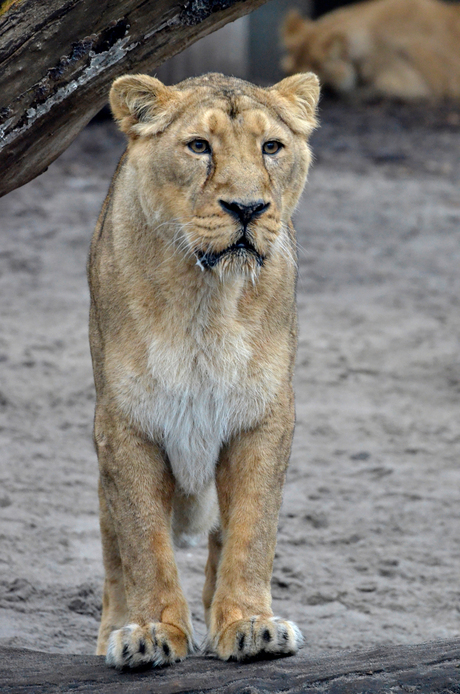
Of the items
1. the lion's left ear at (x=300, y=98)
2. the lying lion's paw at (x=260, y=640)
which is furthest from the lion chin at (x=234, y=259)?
the lying lion's paw at (x=260, y=640)

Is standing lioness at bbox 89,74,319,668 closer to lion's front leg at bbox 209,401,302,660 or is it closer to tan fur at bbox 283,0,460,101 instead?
lion's front leg at bbox 209,401,302,660

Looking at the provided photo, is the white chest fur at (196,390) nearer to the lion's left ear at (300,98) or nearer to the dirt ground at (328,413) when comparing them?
the lion's left ear at (300,98)

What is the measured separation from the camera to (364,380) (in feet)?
21.1

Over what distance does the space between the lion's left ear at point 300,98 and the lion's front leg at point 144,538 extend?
113cm

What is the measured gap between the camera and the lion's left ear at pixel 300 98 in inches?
123

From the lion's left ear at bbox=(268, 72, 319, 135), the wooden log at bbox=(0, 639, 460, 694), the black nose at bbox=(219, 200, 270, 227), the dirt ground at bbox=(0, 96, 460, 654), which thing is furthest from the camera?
the dirt ground at bbox=(0, 96, 460, 654)

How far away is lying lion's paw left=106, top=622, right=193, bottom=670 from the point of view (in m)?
2.70

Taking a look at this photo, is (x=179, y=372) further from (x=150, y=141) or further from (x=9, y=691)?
(x=9, y=691)

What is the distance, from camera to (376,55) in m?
13.4

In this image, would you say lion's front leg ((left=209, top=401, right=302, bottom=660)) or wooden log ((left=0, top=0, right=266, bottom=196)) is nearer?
lion's front leg ((left=209, top=401, right=302, bottom=660))

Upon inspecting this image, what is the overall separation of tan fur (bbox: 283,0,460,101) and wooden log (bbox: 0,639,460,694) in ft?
37.6

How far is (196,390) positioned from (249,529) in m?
0.45

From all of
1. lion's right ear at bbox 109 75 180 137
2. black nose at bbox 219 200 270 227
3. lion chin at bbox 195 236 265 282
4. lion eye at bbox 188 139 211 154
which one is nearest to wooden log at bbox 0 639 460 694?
lion chin at bbox 195 236 265 282

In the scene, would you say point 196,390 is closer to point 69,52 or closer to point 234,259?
point 234,259
